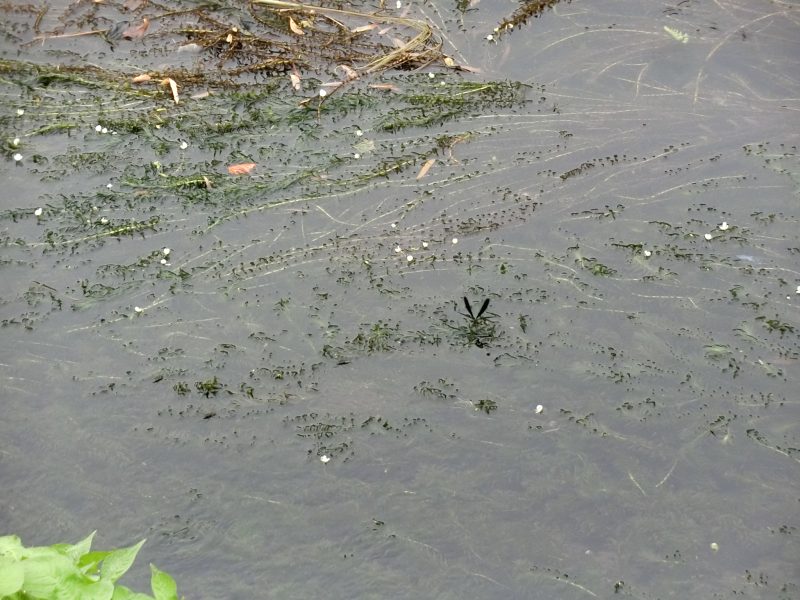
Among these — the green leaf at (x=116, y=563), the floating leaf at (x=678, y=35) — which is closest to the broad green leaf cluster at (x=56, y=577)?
the green leaf at (x=116, y=563)

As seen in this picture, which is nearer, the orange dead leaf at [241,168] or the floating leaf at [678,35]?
the orange dead leaf at [241,168]

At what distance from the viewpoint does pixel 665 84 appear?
486cm

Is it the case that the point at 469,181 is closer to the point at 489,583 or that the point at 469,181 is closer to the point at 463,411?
the point at 463,411

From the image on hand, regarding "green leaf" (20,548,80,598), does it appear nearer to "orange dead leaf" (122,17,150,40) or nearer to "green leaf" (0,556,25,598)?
"green leaf" (0,556,25,598)

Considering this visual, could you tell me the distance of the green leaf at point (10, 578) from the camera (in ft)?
4.72

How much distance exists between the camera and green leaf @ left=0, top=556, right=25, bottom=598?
144cm

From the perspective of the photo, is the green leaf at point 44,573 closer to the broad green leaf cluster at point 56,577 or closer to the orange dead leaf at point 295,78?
the broad green leaf cluster at point 56,577

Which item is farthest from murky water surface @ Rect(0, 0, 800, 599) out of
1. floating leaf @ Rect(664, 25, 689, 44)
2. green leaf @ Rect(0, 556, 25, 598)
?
green leaf @ Rect(0, 556, 25, 598)

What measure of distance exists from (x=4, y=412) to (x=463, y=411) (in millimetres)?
1760

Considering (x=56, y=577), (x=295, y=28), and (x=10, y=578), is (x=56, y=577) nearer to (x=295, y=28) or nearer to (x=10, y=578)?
A: (x=10, y=578)

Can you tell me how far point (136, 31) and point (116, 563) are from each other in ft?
14.3

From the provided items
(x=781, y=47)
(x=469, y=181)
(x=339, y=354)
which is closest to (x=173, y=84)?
(x=469, y=181)

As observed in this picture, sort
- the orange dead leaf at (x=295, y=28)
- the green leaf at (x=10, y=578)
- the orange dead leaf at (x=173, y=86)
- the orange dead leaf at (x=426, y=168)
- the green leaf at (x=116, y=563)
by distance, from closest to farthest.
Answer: the green leaf at (x=10, y=578) < the green leaf at (x=116, y=563) < the orange dead leaf at (x=426, y=168) < the orange dead leaf at (x=173, y=86) < the orange dead leaf at (x=295, y=28)

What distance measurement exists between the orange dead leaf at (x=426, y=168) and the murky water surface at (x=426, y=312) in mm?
26
